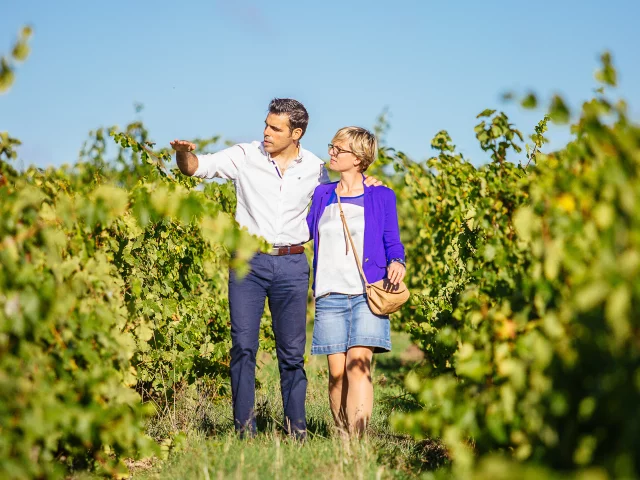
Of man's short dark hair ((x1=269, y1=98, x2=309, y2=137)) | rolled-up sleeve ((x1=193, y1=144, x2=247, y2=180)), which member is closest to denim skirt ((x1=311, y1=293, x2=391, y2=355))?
rolled-up sleeve ((x1=193, y1=144, x2=247, y2=180))

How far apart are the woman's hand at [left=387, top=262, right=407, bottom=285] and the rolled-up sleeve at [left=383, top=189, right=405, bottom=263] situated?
3.6 inches

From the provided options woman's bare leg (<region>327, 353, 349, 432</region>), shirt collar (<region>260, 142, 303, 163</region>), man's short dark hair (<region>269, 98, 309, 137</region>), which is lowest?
woman's bare leg (<region>327, 353, 349, 432</region>)

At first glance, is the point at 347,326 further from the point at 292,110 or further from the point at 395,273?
the point at 292,110

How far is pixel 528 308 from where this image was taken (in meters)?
2.73

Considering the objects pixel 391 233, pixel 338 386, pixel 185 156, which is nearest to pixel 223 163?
pixel 185 156

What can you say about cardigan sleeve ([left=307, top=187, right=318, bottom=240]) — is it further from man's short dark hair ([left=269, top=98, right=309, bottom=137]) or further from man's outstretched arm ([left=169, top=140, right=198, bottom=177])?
man's outstretched arm ([left=169, top=140, right=198, bottom=177])

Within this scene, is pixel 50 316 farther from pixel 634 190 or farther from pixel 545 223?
pixel 634 190

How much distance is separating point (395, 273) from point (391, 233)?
301mm

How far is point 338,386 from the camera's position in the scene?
464 cm

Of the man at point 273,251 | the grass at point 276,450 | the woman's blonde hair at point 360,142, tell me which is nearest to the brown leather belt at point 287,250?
the man at point 273,251

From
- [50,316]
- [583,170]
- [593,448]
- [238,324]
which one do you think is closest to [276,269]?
[238,324]

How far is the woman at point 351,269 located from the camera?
14.7 feet

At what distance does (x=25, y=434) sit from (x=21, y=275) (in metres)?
0.56

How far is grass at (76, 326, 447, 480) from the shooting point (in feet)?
11.9
